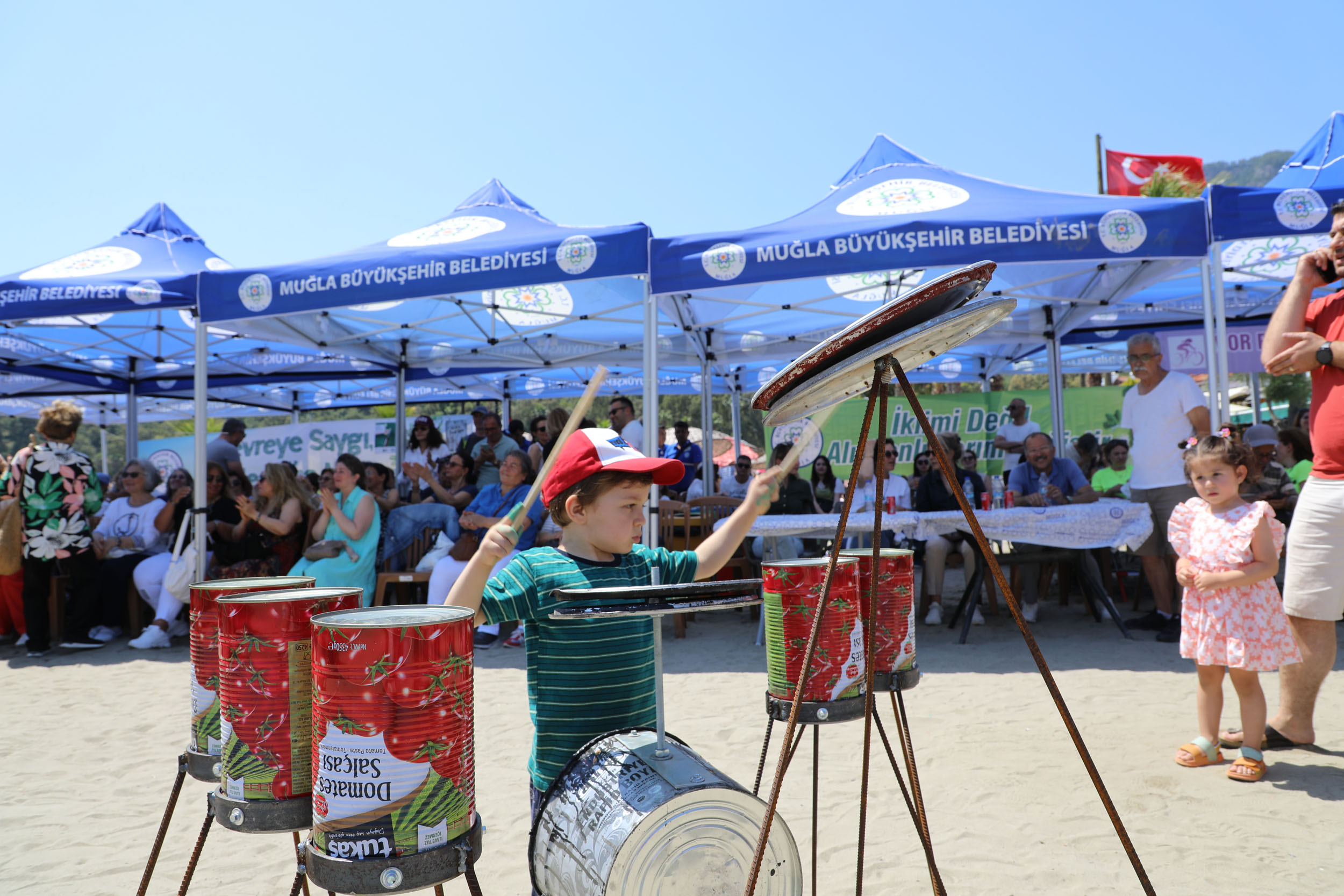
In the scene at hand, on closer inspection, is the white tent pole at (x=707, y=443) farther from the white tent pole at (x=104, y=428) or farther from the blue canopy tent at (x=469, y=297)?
the white tent pole at (x=104, y=428)

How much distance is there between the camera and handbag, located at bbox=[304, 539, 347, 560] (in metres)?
6.32

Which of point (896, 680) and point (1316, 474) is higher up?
point (1316, 474)

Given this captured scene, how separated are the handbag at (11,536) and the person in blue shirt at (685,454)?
17.9 ft

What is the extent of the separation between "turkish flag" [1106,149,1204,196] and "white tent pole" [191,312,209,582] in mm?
16992

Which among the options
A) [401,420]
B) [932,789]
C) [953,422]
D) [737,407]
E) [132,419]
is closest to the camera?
[932,789]

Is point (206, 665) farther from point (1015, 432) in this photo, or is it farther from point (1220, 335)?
point (1015, 432)

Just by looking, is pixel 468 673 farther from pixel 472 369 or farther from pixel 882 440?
pixel 472 369

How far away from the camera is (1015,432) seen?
9.79 metres

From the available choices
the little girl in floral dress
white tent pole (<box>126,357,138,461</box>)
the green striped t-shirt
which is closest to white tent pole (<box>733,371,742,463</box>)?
white tent pole (<box>126,357,138,461</box>)

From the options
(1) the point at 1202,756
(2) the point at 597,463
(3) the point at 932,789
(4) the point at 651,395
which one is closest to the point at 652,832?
(2) the point at 597,463

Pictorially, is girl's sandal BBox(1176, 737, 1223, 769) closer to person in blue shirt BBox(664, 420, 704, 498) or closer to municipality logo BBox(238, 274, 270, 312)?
person in blue shirt BBox(664, 420, 704, 498)

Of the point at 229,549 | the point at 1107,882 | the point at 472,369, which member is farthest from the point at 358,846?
the point at 472,369

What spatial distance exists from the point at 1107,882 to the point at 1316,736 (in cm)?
189

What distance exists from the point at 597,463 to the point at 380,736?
0.76 meters
